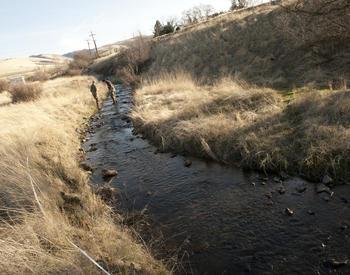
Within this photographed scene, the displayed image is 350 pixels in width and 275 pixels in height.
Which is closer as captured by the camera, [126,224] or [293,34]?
[126,224]

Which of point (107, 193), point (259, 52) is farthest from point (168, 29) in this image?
point (107, 193)

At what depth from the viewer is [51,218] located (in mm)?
7008

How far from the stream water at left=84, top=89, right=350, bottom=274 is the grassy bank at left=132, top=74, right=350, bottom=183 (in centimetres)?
50

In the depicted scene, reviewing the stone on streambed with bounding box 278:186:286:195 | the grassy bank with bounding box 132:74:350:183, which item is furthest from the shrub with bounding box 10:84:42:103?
the stone on streambed with bounding box 278:186:286:195

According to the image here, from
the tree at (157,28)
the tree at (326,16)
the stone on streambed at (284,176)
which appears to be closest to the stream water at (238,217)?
the stone on streambed at (284,176)

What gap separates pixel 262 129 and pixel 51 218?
6451 millimetres

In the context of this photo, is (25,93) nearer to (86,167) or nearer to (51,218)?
(86,167)

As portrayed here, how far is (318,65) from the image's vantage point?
60.9ft

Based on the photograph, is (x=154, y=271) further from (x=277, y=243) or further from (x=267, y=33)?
(x=267, y=33)

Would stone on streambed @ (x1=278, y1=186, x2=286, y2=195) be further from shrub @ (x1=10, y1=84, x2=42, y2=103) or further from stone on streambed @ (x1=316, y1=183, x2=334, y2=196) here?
shrub @ (x1=10, y1=84, x2=42, y2=103)

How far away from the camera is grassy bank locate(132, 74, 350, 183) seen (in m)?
8.98

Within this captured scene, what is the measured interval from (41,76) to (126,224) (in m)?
58.0

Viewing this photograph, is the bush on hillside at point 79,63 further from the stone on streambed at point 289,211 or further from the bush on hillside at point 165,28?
the stone on streambed at point 289,211

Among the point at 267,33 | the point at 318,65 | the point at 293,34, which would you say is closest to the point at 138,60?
the point at 267,33
